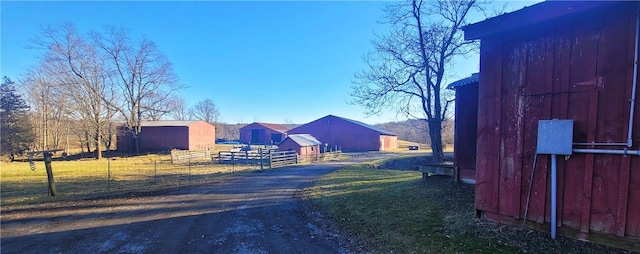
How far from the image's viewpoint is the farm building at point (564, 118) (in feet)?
11.8

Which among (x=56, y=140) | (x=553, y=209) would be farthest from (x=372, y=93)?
(x=56, y=140)

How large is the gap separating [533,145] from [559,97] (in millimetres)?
772

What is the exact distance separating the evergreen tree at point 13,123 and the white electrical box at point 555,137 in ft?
143

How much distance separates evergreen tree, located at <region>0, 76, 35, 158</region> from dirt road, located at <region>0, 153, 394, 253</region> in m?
32.4

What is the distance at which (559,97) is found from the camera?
4.14 metres

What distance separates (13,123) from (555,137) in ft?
151

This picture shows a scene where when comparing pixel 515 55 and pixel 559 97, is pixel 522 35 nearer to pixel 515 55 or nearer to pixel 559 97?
pixel 515 55

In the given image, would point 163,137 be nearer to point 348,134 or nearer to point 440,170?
point 348,134

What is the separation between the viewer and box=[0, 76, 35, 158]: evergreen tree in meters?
30.2

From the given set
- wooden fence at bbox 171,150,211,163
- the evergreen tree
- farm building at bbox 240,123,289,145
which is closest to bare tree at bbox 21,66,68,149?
the evergreen tree

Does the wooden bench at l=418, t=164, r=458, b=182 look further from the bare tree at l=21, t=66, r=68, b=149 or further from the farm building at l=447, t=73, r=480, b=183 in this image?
the bare tree at l=21, t=66, r=68, b=149

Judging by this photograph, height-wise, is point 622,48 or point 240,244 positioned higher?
point 622,48

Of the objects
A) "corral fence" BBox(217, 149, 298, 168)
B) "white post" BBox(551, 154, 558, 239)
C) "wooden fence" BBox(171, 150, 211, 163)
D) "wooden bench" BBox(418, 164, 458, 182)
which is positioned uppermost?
"white post" BBox(551, 154, 558, 239)

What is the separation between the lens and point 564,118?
408 cm
